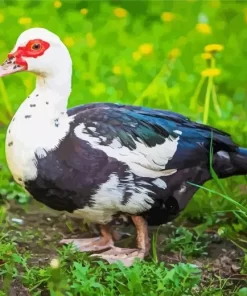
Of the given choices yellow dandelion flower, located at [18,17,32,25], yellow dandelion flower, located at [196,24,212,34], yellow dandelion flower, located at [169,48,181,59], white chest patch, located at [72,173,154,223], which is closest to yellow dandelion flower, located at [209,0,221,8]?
yellow dandelion flower, located at [196,24,212,34]

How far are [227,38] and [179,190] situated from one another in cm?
281

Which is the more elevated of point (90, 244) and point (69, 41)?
point (69, 41)

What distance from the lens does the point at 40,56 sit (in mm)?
2734

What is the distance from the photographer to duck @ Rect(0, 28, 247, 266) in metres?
2.69

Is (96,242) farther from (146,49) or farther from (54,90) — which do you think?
(146,49)

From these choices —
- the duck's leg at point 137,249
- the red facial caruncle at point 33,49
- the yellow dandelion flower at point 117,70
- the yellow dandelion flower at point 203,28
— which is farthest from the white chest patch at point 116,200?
the yellow dandelion flower at point 203,28

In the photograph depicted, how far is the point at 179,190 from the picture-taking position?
285 cm

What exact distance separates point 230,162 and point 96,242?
64cm

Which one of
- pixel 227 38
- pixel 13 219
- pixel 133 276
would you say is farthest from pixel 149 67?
pixel 133 276

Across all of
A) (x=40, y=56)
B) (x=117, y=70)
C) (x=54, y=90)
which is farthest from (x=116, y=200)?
(x=117, y=70)

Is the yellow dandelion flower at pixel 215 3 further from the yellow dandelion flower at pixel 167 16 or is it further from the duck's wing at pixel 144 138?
the duck's wing at pixel 144 138

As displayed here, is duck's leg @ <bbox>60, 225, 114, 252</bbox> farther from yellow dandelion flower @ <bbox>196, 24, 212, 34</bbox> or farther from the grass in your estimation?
yellow dandelion flower @ <bbox>196, 24, 212, 34</bbox>

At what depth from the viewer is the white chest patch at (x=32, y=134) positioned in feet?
8.84

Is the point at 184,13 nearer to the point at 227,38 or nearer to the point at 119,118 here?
the point at 227,38
